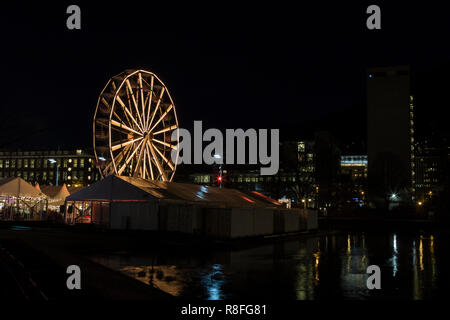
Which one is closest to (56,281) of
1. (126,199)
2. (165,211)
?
(165,211)

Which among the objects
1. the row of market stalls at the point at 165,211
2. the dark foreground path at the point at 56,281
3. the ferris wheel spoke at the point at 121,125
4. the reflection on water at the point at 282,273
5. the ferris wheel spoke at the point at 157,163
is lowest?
the reflection on water at the point at 282,273

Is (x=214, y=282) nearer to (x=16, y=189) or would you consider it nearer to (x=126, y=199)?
(x=126, y=199)

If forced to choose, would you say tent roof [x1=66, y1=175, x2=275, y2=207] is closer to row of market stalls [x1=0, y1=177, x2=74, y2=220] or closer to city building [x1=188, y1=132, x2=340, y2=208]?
row of market stalls [x1=0, y1=177, x2=74, y2=220]

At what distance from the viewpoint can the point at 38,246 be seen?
20.8 m

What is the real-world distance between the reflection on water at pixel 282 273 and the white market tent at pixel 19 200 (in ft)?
85.2

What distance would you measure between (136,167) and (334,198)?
67433 mm

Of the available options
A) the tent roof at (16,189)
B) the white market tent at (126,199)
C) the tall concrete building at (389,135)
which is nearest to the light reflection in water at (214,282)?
the white market tent at (126,199)

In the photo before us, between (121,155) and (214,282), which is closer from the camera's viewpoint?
(214,282)

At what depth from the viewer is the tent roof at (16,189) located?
41.6 meters

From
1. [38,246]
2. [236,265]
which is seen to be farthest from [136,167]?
[236,265]

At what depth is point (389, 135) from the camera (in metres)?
117

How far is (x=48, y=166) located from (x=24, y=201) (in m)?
132

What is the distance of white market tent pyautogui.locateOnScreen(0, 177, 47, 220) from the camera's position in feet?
137

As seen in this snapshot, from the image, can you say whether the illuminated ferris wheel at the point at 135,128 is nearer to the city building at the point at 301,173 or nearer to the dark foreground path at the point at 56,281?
the dark foreground path at the point at 56,281
